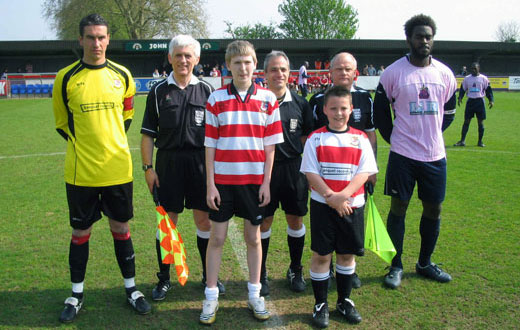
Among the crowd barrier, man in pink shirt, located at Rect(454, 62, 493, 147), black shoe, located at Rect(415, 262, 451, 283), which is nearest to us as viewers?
black shoe, located at Rect(415, 262, 451, 283)

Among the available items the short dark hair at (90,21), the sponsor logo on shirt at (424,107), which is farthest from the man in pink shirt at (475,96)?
the short dark hair at (90,21)

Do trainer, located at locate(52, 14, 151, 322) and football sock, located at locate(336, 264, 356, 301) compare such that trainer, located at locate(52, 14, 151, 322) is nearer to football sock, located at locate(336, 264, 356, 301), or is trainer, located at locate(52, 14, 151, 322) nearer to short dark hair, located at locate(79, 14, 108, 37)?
short dark hair, located at locate(79, 14, 108, 37)

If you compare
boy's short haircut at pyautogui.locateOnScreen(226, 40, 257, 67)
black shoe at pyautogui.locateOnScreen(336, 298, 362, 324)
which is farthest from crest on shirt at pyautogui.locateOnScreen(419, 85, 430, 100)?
black shoe at pyautogui.locateOnScreen(336, 298, 362, 324)

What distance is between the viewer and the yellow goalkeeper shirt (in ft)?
10.8

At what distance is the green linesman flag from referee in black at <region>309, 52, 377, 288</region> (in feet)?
0.97

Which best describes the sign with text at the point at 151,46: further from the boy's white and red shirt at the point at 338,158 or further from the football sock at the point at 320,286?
the football sock at the point at 320,286

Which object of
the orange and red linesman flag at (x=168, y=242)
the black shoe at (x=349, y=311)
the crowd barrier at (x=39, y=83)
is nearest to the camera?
the black shoe at (x=349, y=311)

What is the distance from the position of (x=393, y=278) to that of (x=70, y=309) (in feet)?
9.29

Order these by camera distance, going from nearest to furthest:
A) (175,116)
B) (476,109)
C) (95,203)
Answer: (95,203) < (175,116) < (476,109)

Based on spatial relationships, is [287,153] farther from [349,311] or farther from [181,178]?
[349,311]

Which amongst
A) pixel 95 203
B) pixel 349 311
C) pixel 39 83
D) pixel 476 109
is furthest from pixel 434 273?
pixel 39 83

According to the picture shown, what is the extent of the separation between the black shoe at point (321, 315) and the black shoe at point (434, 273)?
1.26m

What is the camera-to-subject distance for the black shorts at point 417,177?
383cm

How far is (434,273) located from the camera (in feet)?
12.9
